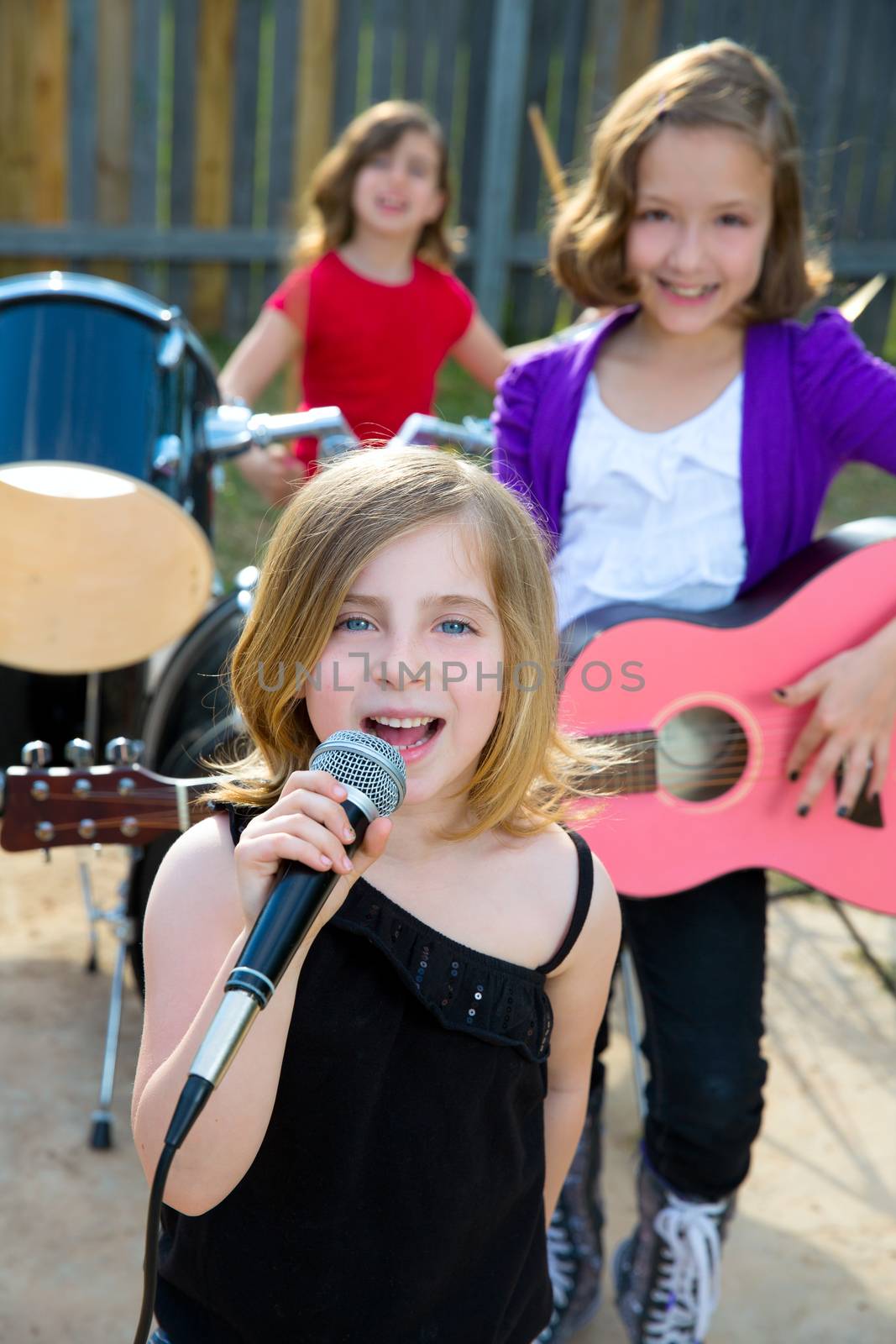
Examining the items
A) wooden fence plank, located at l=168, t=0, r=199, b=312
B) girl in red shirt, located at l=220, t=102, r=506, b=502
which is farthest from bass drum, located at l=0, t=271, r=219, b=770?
wooden fence plank, located at l=168, t=0, r=199, b=312

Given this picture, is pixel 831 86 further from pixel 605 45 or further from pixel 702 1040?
pixel 702 1040

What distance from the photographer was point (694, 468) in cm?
222

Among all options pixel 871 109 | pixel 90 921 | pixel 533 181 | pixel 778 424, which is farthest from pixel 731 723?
pixel 871 109

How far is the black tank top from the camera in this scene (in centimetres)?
139

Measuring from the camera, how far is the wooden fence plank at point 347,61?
6922mm

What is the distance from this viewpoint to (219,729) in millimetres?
2350

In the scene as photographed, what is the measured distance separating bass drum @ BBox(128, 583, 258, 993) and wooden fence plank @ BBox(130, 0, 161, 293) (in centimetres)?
473

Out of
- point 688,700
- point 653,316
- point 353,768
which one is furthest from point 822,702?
point 353,768

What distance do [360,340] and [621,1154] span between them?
2309 millimetres

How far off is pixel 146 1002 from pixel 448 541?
561 mm

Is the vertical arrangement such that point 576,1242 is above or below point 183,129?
below

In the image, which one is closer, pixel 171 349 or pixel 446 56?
pixel 171 349

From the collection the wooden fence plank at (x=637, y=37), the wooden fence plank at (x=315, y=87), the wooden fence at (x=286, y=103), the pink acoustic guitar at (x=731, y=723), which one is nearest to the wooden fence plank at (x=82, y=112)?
the wooden fence at (x=286, y=103)

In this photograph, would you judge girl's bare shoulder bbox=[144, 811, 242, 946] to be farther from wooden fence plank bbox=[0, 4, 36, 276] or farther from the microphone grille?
wooden fence plank bbox=[0, 4, 36, 276]
